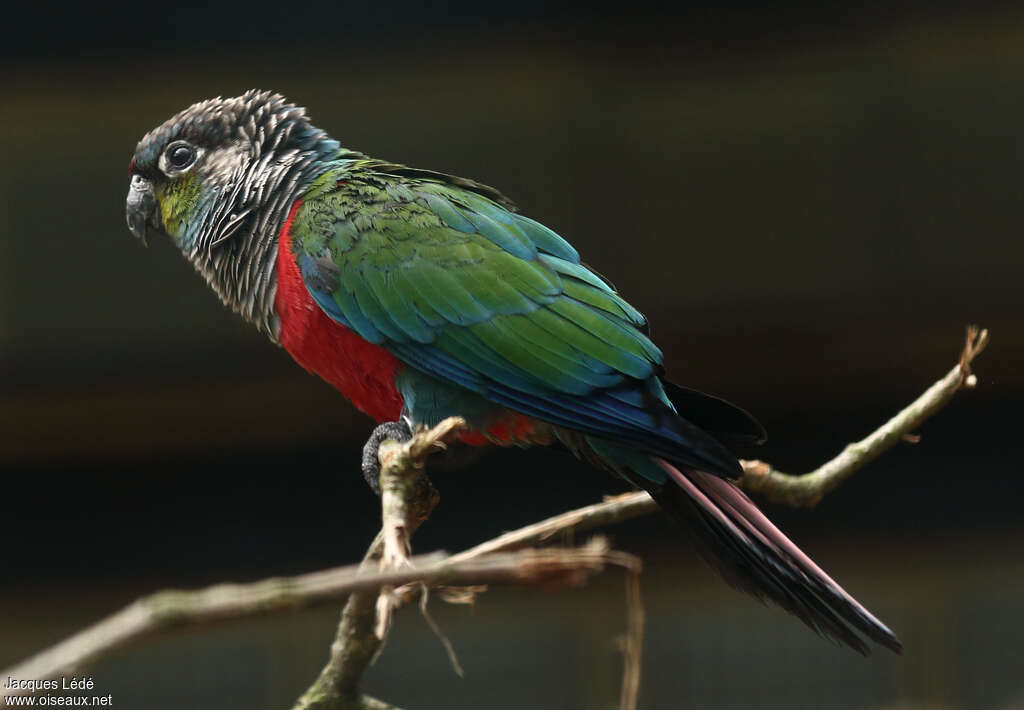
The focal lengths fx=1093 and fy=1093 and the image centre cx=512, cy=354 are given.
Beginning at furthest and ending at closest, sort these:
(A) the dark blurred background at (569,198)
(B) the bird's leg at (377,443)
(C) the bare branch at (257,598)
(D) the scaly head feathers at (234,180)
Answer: (A) the dark blurred background at (569,198) < (D) the scaly head feathers at (234,180) < (B) the bird's leg at (377,443) < (C) the bare branch at (257,598)

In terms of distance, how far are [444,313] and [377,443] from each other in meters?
0.18

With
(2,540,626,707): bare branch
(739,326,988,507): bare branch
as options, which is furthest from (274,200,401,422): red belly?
(2,540,626,707): bare branch

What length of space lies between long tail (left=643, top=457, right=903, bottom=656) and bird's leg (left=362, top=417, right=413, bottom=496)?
0.93 ft

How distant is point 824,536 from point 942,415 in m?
0.47

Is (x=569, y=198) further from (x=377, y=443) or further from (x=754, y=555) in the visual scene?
(x=754, y=555)

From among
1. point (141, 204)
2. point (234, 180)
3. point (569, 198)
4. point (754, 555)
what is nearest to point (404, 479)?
point (754, 555)

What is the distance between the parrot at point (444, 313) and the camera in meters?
1.20

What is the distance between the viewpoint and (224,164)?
1473 millimetres

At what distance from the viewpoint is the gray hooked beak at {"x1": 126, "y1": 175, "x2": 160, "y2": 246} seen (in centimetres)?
154

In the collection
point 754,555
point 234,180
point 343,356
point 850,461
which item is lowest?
point 754,555

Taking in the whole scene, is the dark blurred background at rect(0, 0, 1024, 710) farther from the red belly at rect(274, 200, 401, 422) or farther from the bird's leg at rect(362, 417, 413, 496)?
the bird's leg at rect(362, 417, 413, 496)

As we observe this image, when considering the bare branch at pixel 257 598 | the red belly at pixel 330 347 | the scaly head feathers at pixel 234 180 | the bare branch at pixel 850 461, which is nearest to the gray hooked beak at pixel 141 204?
the scaly head feathers at pixel 234 180

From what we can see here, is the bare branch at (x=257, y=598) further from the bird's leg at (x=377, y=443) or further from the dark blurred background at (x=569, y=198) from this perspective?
the dark blurred background at (x=569, y=198)

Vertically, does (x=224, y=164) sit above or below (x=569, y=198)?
below
